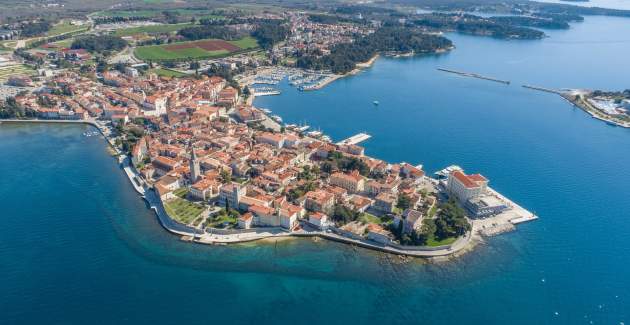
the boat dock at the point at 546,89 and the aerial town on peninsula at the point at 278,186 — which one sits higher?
the boat dock at the point at 546,89

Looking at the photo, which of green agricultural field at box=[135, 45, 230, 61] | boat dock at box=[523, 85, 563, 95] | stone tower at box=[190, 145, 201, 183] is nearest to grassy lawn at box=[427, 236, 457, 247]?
stone tower at box=[190, 145, 201, 183]

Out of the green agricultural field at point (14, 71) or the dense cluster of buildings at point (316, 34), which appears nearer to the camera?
the green agricultural field at point (14, 71)

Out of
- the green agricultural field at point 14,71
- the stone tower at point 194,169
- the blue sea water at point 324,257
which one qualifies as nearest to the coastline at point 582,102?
the blue sea water at point 324,257

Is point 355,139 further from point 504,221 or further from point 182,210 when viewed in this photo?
point 182,210

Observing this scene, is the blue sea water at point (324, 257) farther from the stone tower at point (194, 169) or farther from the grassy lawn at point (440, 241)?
the stone tower at point (194, 169)

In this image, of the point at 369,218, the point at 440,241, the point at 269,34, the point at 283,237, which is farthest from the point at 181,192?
the point at 269,34

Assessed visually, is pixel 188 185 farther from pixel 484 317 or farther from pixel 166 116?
pixel 484 317

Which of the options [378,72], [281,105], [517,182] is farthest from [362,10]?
[517,182]
